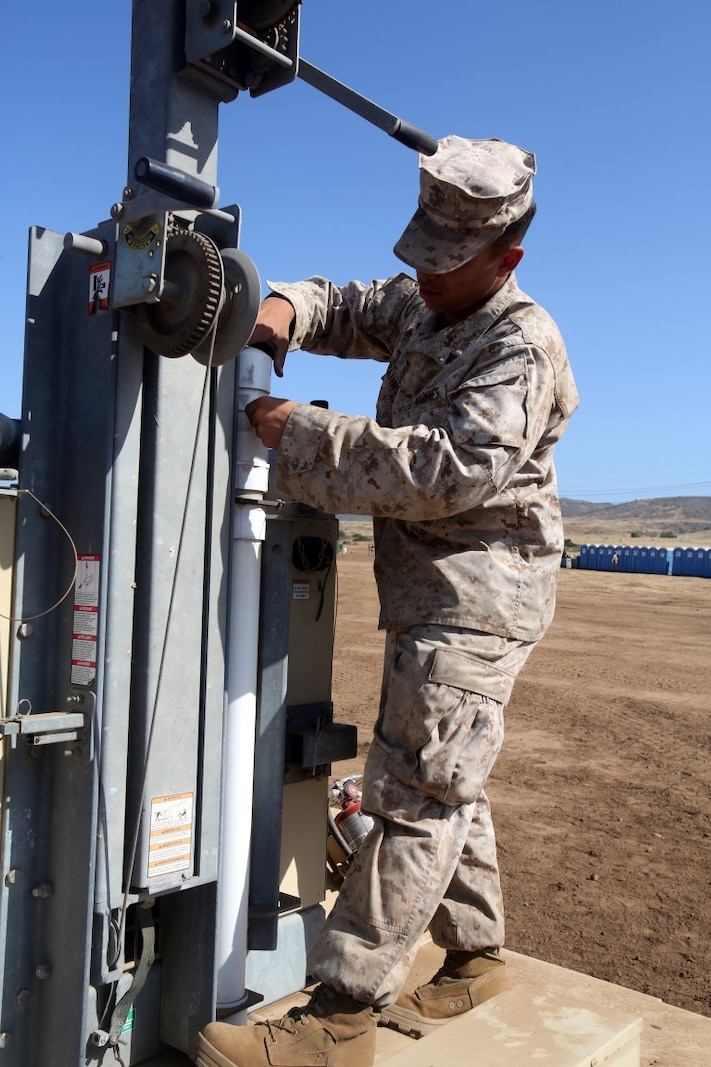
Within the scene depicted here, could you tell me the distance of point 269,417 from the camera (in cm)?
246

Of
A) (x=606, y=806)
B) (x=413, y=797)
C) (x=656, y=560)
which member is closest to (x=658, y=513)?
(x=656, y=560)

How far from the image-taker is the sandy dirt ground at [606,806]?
490cm

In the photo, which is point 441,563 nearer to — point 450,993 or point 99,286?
point 99,286

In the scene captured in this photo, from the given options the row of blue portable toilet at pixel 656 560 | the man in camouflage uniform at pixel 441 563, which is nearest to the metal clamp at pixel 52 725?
the man in camouflage uniform at pixel 441 563

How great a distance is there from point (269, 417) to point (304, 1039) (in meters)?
1.48

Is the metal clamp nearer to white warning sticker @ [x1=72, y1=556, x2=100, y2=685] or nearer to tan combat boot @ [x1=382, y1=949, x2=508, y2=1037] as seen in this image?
white warning sticker @ [x1=72, y1=556, x2=100, y2=685]

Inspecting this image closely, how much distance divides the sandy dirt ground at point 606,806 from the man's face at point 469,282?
3235mm

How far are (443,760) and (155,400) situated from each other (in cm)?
110

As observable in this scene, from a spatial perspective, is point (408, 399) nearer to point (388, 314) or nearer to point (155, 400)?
point (388, 314)

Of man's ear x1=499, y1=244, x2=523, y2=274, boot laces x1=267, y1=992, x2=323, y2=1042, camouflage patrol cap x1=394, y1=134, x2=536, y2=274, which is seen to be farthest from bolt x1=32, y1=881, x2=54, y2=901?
man's ear x1=499, y1=244, x2=523, y2=274

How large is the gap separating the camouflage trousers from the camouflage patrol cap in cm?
100

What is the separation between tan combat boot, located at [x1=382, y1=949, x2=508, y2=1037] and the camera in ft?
9.24

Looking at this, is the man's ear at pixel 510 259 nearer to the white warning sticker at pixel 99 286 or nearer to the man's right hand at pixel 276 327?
the man's right hand at pixel 276 327

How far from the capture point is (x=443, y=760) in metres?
2.44
